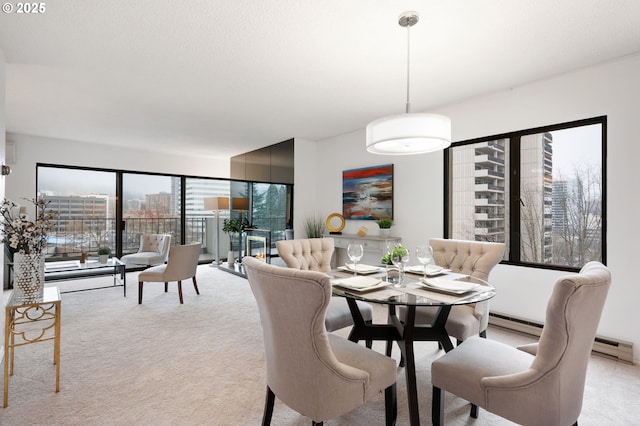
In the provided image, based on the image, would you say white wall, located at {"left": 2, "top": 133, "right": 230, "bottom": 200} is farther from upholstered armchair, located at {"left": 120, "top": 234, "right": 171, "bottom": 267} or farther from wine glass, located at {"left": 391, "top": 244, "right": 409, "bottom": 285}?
wine glass, located at {"left": 391, "top": 244, "right": 409, "bottom": 285}

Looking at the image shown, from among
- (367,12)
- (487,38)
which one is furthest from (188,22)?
(487,38)

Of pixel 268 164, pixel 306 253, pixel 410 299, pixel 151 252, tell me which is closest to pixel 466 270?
pixel 410 299

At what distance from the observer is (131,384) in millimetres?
2213

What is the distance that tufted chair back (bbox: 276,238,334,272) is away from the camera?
2.74 meters

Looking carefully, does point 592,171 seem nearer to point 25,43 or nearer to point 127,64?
point 127,64

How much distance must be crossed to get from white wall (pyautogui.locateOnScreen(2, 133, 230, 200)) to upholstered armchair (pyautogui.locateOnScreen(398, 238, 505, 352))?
18.9 feet

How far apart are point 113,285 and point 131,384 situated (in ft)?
11.2

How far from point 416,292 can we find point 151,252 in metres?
5.39

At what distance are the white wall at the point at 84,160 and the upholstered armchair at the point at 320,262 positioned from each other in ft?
16.2

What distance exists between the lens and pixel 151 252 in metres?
5.82

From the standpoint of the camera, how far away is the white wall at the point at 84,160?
5195 millimetres

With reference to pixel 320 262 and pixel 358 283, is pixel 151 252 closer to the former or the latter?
pixel 320 262

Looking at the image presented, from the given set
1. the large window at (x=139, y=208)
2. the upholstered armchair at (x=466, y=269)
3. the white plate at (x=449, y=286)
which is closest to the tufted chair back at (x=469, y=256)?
the upholstered armchair at (x=466, y=269)

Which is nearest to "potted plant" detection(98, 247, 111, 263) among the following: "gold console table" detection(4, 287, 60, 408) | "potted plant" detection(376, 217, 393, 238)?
"gold console table" detection(4, 287, 60, 408)
